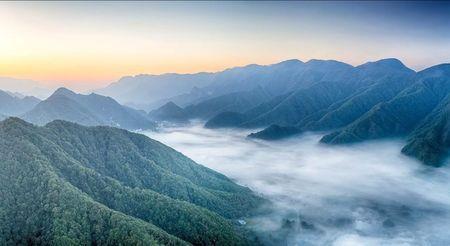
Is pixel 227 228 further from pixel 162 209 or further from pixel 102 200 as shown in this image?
pixel 102 200

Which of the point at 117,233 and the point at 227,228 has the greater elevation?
the point at 117,233

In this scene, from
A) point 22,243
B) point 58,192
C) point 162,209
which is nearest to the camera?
point 22,243

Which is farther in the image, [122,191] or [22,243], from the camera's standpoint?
[122,191]

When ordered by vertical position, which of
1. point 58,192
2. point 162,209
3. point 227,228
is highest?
point 58,192

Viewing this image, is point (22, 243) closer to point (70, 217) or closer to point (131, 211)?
point (70, 217)

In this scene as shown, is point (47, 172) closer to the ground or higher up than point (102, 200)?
higher up

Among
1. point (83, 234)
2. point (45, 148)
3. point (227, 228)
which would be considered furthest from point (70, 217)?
point (227, 228)

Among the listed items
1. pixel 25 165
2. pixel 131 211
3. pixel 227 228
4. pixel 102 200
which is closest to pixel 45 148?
pixel 25 165

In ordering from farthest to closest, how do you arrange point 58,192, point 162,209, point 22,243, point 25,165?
1. point 162,209
2. point 25,165
3. point 58,192
4. point 22,243

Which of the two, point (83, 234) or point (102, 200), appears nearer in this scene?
point (83, 234)

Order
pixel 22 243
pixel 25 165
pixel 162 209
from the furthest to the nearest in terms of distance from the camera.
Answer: pixel 162 209, pixel 25 165, pixel 22 243
